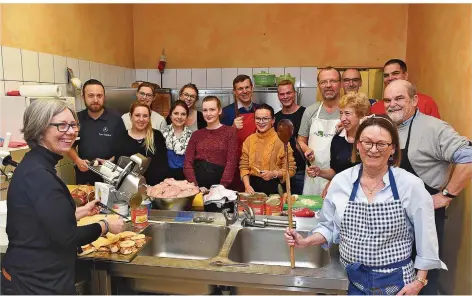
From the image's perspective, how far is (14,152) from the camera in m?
2.27

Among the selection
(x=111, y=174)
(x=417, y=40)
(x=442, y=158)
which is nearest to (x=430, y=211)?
(x=442, y=158)

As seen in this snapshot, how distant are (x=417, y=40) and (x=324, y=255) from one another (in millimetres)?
3160

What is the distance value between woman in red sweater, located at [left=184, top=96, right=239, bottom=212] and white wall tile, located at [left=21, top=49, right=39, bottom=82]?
137cm

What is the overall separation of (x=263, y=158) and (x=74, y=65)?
2.09m

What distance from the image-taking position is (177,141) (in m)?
2.94

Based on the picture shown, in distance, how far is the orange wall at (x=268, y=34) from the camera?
184 inches

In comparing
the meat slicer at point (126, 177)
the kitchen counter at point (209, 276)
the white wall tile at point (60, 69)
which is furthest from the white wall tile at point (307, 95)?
the kitchen counter at point (209, 276)

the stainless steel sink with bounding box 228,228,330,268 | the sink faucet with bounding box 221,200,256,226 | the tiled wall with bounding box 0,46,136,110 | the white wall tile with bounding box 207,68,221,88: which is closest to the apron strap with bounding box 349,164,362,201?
the stainless steel sink with bounding box 228,228,330,268

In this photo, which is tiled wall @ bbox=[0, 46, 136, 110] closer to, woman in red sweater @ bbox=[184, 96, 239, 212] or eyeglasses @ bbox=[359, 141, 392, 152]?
woman in red sweater @ bbox=[184, 96, 239, 212]

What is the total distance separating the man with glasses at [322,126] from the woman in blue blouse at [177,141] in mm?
887

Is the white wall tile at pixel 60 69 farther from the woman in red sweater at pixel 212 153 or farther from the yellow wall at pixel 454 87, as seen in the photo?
the yellow wall at pixel 454 87

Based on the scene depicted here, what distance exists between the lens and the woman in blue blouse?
2.89 meters

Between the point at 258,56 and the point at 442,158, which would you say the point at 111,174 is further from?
the point at 258,56

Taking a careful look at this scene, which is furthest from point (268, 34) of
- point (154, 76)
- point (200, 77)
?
point (154, 76)
